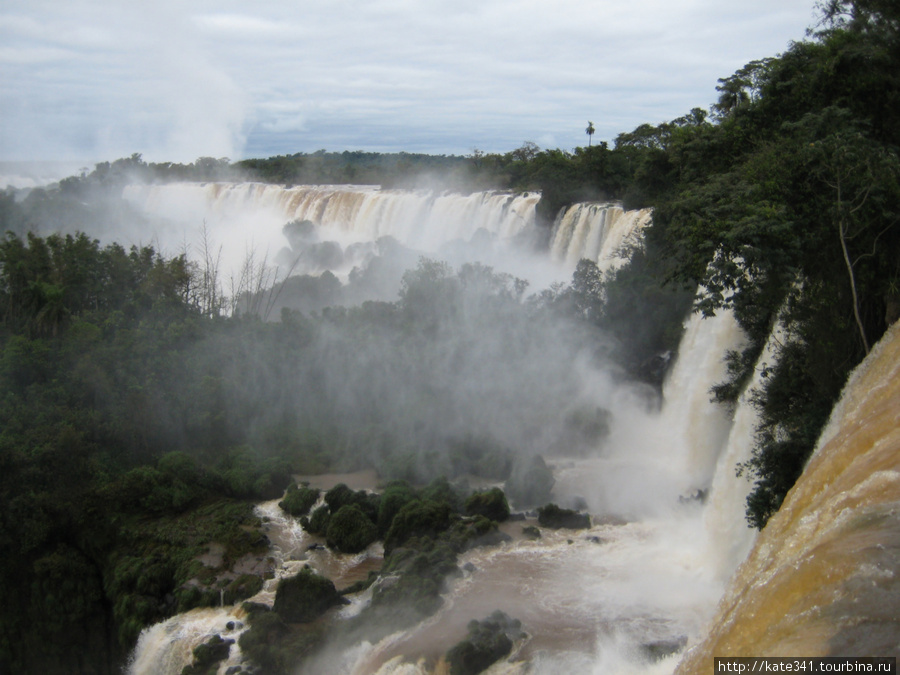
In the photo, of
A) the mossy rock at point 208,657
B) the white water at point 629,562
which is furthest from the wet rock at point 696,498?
the mossy rock at point 208,657

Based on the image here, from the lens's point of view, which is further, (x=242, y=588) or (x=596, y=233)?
(x=596, y=233)

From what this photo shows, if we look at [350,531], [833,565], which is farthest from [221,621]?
[833,565]

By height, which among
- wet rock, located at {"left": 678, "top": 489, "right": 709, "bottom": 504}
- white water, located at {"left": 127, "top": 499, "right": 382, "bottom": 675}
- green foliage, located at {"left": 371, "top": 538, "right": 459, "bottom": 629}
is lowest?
white water, located at {"left": 127, "top": 499, "right": 382, "bottom": 675}

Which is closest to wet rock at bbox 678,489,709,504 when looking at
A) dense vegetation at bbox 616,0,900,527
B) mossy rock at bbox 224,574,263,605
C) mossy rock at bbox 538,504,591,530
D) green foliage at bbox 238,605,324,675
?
mossy rock at bbox 538,504,591,530

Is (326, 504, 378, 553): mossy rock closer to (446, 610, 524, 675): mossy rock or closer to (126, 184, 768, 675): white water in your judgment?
(126, 184, 768, 675): white water

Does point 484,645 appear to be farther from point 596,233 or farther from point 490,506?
point 596,233

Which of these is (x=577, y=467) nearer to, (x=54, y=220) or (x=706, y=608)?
(x=706, y=608)

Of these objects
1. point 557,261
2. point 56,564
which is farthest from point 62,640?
point 557,261
